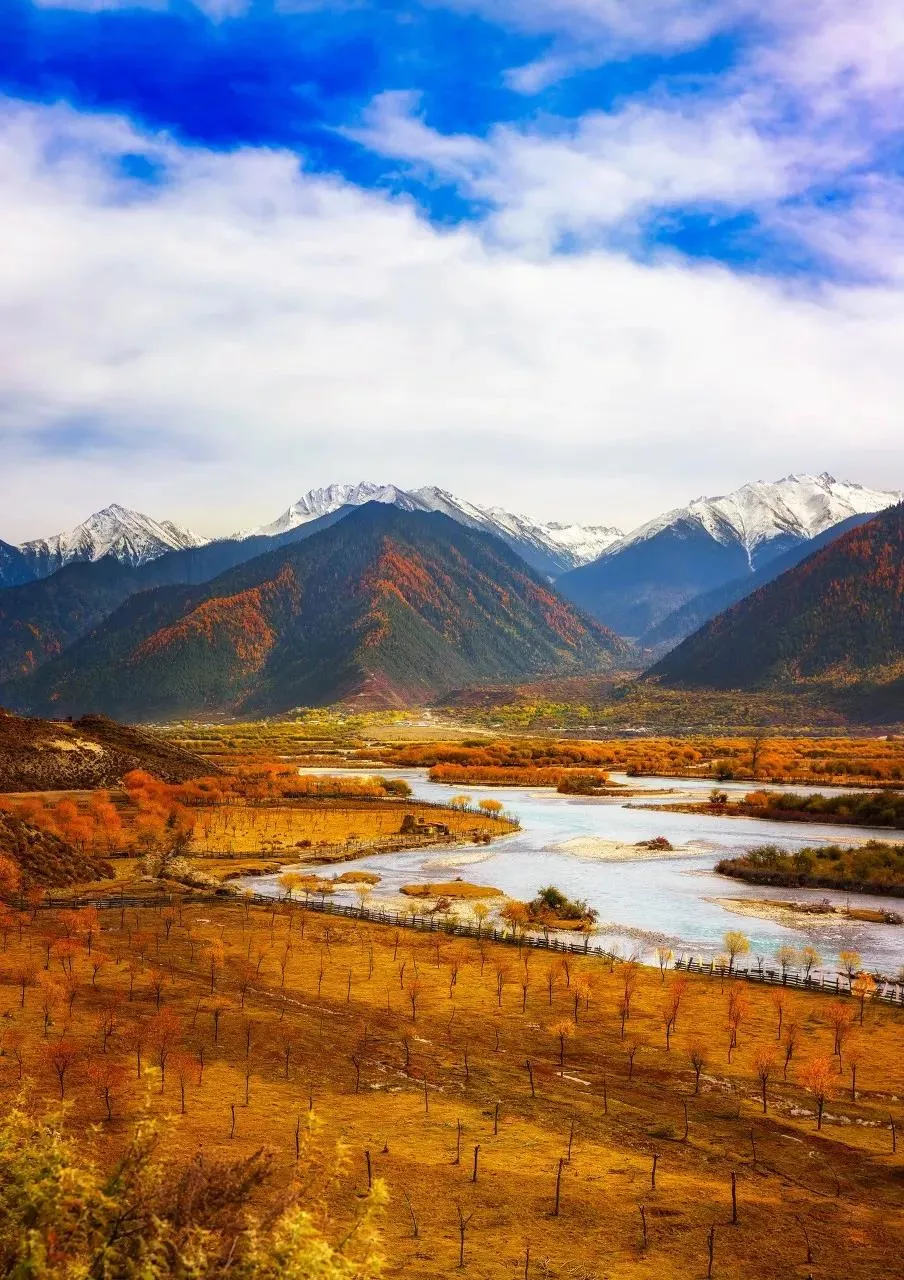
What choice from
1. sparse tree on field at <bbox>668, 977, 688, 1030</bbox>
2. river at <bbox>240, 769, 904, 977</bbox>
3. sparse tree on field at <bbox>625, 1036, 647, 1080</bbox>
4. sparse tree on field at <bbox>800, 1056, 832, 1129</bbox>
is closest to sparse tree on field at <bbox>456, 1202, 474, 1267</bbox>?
sparse tree on field at <bbox>625, 1036, 647, 1080</bbox>

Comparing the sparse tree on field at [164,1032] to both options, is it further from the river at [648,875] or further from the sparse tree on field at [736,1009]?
the river at [648,875]

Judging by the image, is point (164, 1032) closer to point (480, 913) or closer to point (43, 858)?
point (480, 913)

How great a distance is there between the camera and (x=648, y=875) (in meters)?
82.6

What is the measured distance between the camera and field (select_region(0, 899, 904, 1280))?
25.3 meters

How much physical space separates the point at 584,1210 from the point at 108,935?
38341 millimetres

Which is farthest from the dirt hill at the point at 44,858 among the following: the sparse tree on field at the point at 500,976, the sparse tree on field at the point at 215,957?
the sparse tree on field at the point at 500,976

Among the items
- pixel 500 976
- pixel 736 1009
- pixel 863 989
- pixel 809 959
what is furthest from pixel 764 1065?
pixel 809 959

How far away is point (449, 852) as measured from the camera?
95500 mm

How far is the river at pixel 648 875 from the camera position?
61594 mm

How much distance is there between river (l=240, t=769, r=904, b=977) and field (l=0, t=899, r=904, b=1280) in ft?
35.7

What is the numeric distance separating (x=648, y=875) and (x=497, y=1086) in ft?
160

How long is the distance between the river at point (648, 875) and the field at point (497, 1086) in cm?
1088

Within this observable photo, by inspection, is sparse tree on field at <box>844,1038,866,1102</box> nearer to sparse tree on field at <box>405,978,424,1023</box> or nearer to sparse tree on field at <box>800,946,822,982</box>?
sparse tree on field at <box>800,946,822,982</box>

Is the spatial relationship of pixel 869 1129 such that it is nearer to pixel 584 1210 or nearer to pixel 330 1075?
pixel 584 1210
